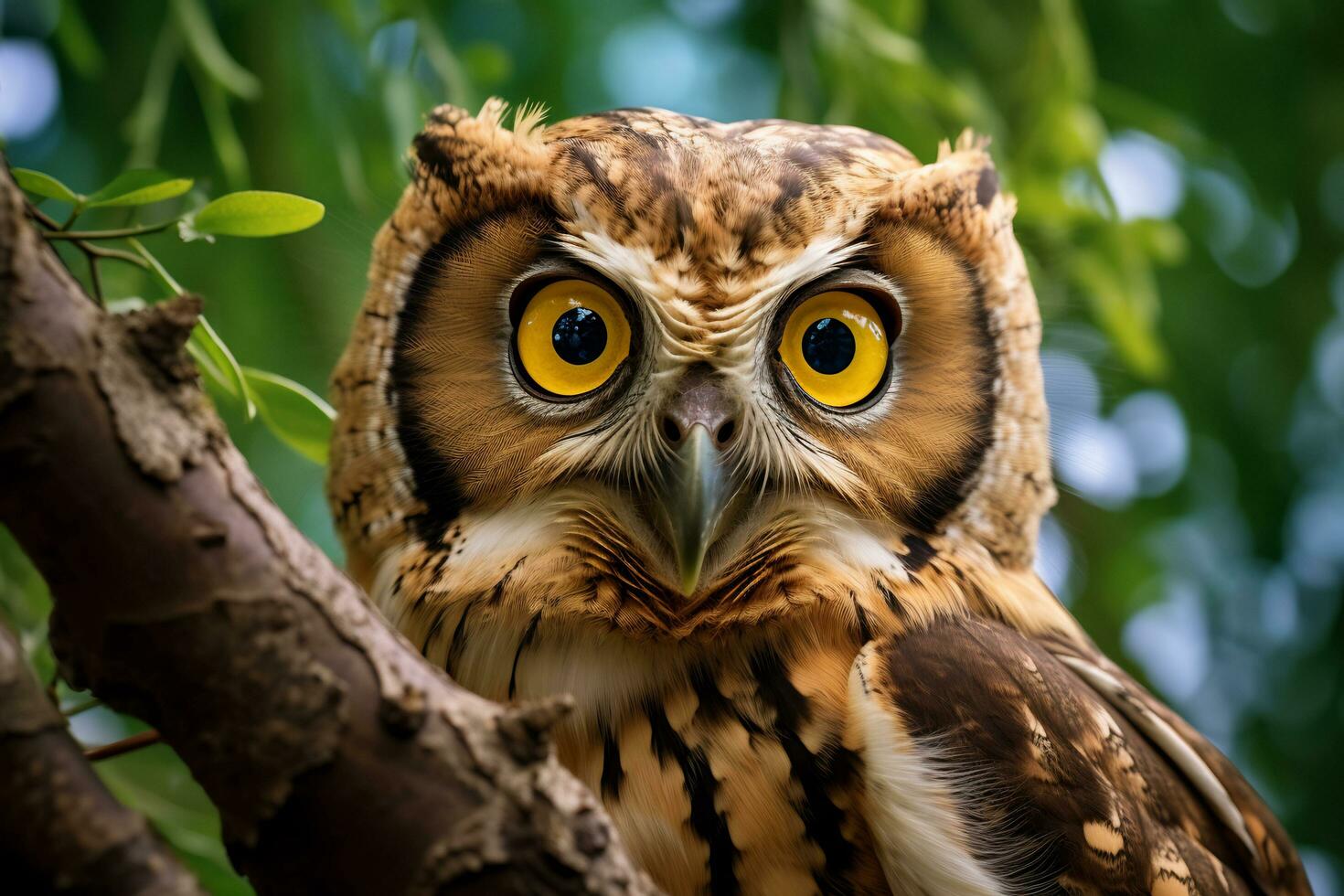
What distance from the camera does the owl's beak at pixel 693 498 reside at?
4.33ft

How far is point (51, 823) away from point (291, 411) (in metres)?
0.63

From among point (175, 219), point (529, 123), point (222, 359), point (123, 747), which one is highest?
point (529, 123)

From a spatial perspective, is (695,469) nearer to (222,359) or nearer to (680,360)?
(680,360)

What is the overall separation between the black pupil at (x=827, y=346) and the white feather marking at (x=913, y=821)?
0.45 meters

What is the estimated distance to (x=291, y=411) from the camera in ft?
4.39

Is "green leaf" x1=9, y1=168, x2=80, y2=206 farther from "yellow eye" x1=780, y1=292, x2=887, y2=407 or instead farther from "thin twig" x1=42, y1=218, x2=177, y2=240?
"yellow eye" x1=780, y1=292, x2=887, y2=407

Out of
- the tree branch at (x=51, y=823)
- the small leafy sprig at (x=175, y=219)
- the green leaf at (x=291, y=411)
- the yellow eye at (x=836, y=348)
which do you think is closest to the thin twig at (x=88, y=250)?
the small leafy sprig at (x=175, y=219)

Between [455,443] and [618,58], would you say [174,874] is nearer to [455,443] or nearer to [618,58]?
[455,443]

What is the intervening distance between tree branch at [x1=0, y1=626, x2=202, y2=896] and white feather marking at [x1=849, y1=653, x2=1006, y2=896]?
29.9 inches

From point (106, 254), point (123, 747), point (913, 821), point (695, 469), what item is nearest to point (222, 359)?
point (106, 254)

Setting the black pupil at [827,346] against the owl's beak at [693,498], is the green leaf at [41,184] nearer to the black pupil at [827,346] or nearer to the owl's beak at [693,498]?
the owl's beak at [693,498]

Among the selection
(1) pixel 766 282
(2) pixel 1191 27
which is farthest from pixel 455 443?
(2) pixel 1191 27

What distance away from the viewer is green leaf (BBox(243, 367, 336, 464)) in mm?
1293

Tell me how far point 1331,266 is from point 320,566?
3.27 m
